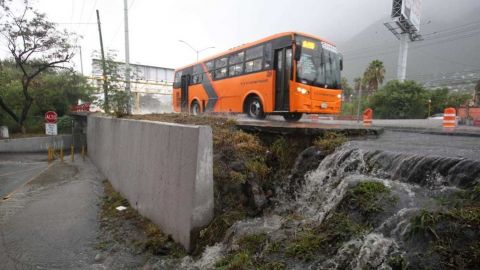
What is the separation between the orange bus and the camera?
11.4m

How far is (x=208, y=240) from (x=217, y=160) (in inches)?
65.5

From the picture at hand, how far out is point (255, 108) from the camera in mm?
13320

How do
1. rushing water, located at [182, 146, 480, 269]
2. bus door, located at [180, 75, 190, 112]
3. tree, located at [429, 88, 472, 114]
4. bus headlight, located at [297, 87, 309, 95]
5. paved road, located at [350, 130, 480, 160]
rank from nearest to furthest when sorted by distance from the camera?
rushing water, located at [182, 146, 480, 269], paved road, located at [350, 130, 480, 160], bus headlight, located at [297, 87, 309, 95], bus door, located at [180, 75, 190, 112], tree, located at [429, 88, 472, 114]

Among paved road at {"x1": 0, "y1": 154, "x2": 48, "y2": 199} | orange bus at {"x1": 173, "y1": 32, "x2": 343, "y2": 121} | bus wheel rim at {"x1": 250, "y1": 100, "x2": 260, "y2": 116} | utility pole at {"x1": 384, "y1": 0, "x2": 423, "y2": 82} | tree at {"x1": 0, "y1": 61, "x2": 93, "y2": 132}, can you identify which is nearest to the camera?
orange bus at {"x1": 173, "y1": 32, "x2": 343, "y2": 121}

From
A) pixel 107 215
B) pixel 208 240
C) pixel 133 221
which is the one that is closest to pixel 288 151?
pixel 208 240

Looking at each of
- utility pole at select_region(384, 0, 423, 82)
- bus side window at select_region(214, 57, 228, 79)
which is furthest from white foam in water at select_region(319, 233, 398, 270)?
utility pole at select_region(384, 0, 423, 82)

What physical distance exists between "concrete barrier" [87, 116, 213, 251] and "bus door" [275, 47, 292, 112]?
5.18 metres

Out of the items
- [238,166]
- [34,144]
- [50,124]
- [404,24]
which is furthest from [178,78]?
[404,24]

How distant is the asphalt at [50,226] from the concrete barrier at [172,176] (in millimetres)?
1390

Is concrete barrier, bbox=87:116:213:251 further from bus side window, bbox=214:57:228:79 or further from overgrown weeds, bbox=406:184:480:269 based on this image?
bus side window, bbox=214:57:228:79

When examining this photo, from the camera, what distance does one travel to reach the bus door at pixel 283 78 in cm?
1148

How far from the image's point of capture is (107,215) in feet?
29.0

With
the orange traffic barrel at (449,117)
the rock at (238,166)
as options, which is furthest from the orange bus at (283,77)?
the rock at (238,166)

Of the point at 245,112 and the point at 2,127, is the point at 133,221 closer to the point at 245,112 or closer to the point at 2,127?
the point at 245,112
